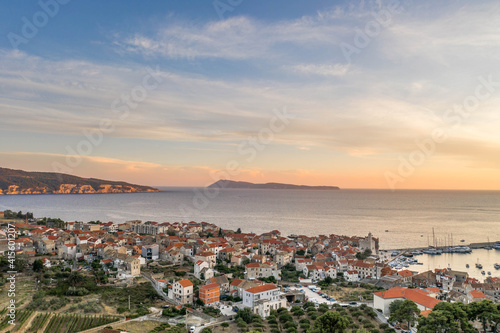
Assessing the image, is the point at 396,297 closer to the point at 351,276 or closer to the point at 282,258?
the point at 351,276

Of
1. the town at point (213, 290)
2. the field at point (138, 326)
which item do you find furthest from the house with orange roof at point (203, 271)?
the field at point (138, 326)

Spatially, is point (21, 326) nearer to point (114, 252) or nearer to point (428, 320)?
point (114, 252)

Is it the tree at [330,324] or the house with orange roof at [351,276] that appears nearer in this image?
the tree at [330,324]

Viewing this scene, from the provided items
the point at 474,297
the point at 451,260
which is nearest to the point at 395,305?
the point at 474,297

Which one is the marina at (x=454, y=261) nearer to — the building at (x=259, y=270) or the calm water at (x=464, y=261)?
the calm water at (x=464, y=261)

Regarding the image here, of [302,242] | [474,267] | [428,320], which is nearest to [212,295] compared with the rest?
[428,320]

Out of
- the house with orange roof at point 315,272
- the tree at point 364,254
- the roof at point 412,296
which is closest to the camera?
the roof at point 412,296
